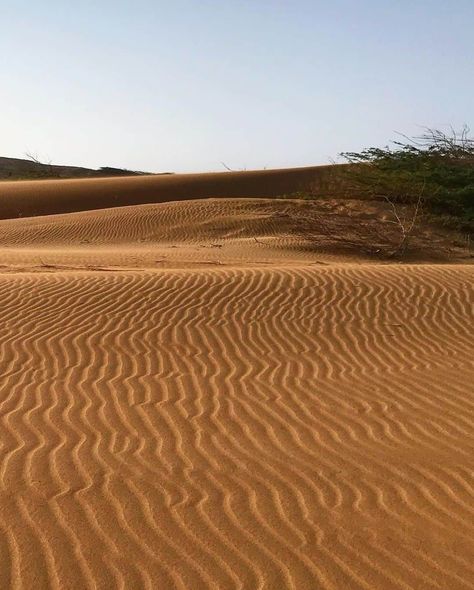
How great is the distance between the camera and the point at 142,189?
39.2 metres

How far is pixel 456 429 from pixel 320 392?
1.40 m

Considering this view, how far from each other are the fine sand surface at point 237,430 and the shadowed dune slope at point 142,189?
2356 centimetres

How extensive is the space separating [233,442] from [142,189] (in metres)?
34.5

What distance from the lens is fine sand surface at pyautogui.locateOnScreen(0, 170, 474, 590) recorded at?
12.9ft

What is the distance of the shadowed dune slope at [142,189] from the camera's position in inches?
1396

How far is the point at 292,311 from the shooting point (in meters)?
10.6

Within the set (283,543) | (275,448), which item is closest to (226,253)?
(275,448)

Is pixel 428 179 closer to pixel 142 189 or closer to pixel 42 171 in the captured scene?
pixel 142 189

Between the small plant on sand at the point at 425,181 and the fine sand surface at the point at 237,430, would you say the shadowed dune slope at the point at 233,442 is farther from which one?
the small plant on sand at the point at 425,181

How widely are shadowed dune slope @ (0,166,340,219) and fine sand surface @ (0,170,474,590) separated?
23.6 metres

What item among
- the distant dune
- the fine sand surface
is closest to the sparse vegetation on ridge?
the fine sand surface

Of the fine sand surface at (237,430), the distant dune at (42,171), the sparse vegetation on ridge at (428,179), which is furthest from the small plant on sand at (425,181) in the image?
the distant dune at (42,171)

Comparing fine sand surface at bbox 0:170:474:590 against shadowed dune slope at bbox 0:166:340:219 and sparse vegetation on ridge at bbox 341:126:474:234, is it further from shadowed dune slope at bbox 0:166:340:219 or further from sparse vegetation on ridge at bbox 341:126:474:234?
shadowed dune slope at bbox 0:166:340:219


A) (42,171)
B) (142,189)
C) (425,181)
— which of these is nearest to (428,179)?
(425,181)
